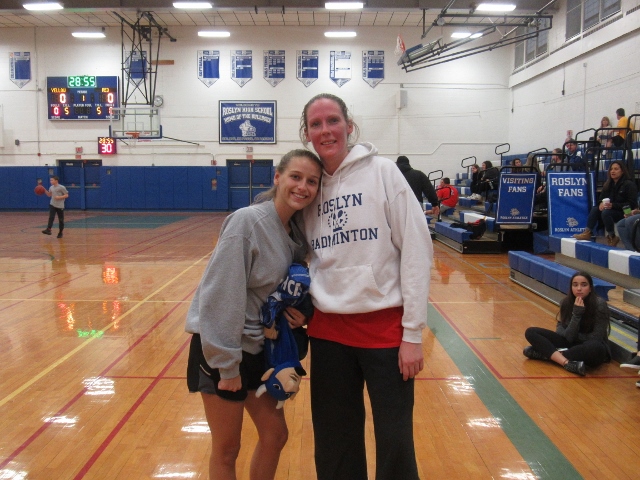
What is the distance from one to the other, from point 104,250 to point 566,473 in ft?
34.2

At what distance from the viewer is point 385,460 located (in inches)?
74.6

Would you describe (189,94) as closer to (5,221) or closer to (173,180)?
(173,180)

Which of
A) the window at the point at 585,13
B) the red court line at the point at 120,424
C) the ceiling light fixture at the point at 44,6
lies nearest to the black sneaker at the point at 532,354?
the red court line at the point at 120,424

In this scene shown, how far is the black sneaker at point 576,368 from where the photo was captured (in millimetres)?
4352

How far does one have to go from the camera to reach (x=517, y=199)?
34.3ft

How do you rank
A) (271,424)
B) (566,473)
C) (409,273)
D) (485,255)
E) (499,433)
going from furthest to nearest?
(485,255), (499,433), (566,473), (271,424), (409,273)

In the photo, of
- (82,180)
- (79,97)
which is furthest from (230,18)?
(82,180)

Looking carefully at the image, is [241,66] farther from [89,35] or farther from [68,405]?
[68,405]

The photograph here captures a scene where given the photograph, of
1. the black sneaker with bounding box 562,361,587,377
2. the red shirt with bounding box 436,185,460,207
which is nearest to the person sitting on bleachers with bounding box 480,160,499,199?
the red shirt with bounding box 436,185,460,207

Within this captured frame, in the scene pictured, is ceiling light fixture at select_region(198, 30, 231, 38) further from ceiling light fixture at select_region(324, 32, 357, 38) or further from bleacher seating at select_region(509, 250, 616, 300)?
bleacher seating at select_region(509, 250, 616, 300)

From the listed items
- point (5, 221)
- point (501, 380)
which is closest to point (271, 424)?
point (501, 380)

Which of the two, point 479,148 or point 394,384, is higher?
point 479,148

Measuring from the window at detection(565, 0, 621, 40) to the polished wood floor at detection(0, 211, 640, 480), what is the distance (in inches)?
353

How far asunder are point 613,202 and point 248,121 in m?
14.6
